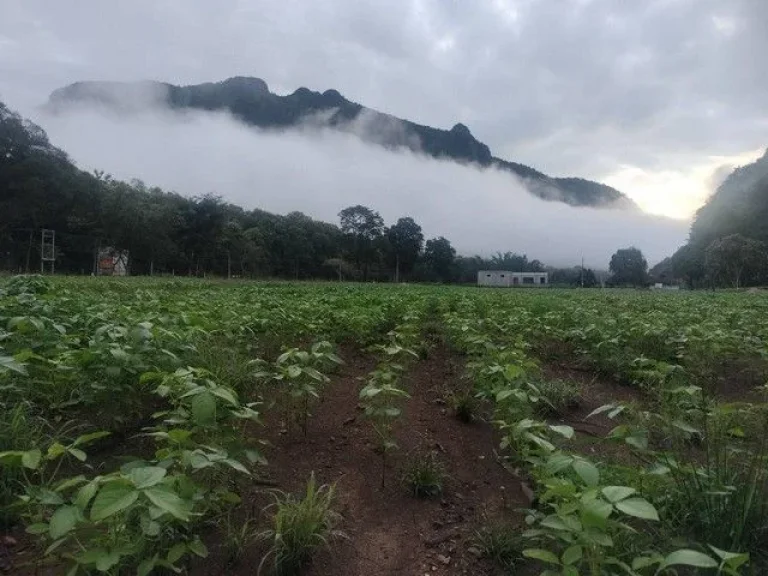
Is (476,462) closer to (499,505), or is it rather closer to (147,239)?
(499,505)

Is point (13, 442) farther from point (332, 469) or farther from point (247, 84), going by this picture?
point (247, 84)

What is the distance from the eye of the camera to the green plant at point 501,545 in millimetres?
2275

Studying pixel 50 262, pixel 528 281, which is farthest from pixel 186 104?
pixel 50 262

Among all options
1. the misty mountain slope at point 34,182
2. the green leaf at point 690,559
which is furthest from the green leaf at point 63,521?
the misty mountain slope at point 34,182

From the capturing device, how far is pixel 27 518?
226 cm

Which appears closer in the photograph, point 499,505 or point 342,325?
point 499,505

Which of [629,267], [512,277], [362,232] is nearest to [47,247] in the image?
[362,232]

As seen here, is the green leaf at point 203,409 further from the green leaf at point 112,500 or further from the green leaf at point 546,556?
the green leaf at point 546,556

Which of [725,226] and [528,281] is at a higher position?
[725,226]

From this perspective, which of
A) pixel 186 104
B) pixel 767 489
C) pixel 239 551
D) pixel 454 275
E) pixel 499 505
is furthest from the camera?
pixel 186 104

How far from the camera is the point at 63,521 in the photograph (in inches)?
57.9

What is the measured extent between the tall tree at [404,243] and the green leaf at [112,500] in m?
71.8

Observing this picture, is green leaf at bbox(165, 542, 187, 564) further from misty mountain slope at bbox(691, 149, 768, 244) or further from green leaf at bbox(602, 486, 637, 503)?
misty mountain slope at bbox(691, 149, 768, 244)

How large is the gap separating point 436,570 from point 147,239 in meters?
42.1
